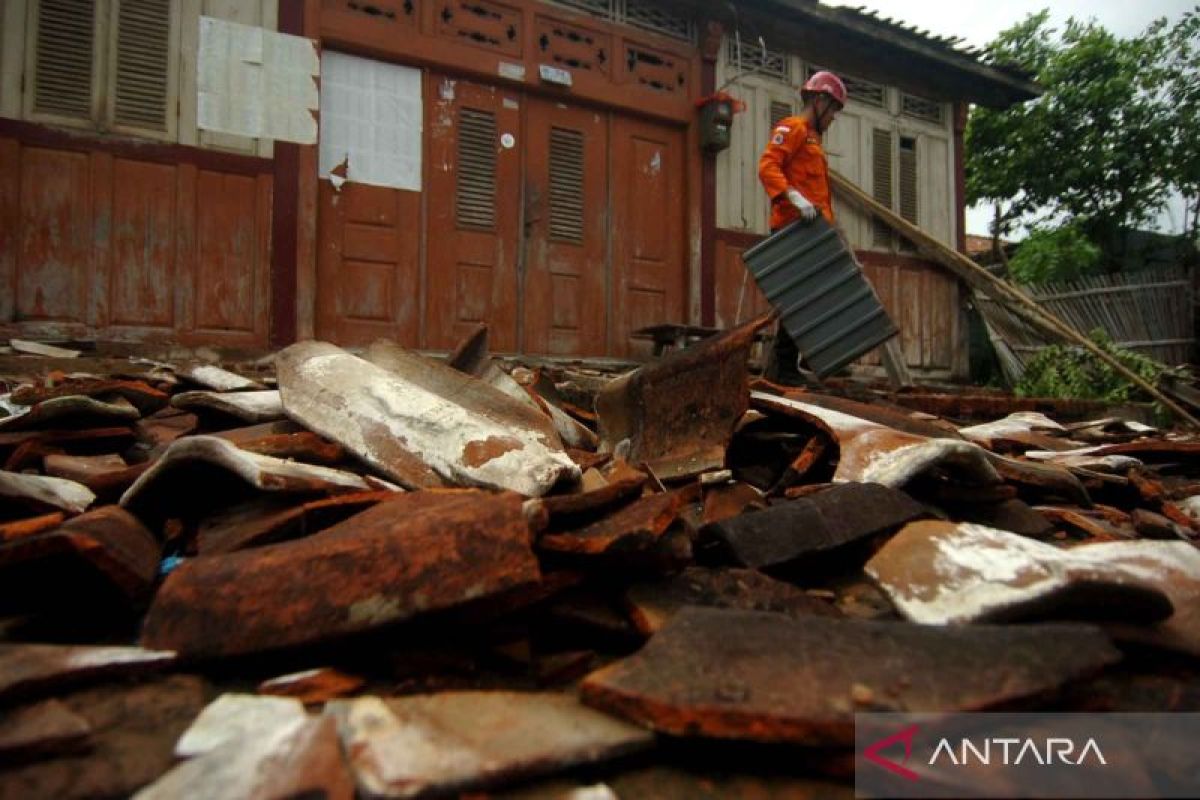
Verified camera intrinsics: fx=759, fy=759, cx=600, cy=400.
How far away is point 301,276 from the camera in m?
5.95

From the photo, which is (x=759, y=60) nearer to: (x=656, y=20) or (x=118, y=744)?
(x=656, y=20)

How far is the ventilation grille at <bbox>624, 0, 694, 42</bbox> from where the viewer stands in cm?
724

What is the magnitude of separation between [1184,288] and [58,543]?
1116cm

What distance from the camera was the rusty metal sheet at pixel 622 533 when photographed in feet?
5.07

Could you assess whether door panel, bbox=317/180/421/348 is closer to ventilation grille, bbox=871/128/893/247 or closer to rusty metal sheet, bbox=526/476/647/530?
rusty metal sheet, bbox=526/476/647/530

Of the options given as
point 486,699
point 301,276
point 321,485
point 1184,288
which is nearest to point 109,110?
point 301,276

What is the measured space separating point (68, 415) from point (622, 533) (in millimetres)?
2248

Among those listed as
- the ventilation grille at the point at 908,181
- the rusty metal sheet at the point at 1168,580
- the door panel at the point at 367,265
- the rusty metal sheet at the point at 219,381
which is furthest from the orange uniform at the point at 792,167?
the ventilation grille at the point at 908,181

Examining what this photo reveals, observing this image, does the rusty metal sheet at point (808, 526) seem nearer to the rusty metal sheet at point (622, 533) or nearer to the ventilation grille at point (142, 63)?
the rusty metal sheet at point (622, 533)

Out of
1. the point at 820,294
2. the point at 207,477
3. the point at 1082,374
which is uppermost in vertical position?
the point at 820,294

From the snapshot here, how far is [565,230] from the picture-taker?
23.2ft

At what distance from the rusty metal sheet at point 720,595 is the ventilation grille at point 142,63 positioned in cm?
564

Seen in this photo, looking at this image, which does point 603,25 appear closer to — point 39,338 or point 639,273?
point 639,273

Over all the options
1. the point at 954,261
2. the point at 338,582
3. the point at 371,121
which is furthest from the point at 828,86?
the point at 338,582
